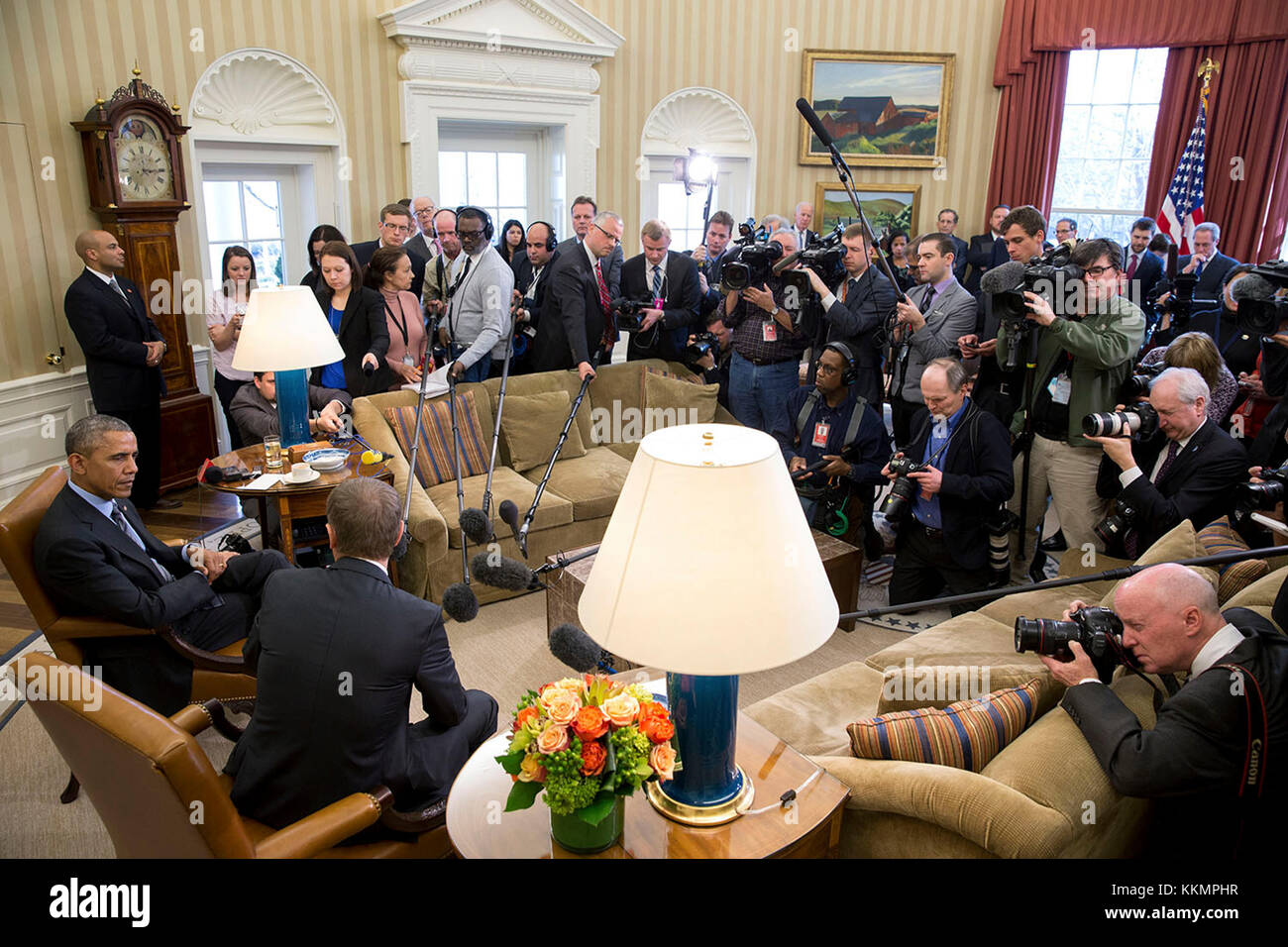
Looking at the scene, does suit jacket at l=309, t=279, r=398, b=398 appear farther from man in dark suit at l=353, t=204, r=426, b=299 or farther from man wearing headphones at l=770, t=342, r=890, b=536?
man wearing headphones at l=770, t=342, r=890, b=536

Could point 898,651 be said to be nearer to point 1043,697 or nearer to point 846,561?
point 1043,697

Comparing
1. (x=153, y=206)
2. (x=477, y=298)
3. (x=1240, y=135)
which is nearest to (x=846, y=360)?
(x=477, y=298)

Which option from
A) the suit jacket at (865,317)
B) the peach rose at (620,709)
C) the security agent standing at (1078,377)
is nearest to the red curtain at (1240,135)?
the suit jacket at (865,317)

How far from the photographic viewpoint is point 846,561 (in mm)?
3936

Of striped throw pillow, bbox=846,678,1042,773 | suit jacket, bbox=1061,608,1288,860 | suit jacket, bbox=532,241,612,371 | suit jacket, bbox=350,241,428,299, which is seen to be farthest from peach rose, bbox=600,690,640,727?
suit jacket, bbox=350,241,428,299

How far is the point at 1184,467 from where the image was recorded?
10.6ft

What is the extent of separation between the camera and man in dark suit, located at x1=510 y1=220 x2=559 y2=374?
5289 millimetres

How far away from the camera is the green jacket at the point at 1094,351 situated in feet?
12.2

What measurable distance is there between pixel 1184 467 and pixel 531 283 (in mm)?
3582

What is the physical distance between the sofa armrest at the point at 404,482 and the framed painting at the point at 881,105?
5.04 m

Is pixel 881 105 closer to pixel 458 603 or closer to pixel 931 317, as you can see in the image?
pixel 931 317

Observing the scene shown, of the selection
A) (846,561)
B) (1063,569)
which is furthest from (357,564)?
(1063,569)

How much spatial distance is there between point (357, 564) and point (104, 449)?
1115 millimetres

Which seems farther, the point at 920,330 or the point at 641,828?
the point at 920,330
